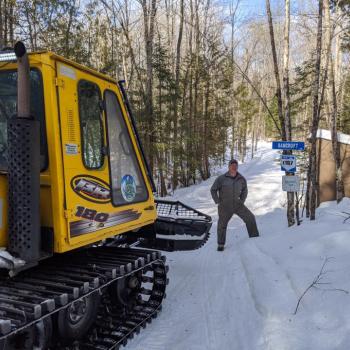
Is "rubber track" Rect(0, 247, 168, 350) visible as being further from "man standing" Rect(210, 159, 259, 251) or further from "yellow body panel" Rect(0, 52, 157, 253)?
"man standing" Rect(210, 159, 259, 251)

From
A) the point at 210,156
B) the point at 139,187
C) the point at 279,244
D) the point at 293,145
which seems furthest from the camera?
the point at 210,156

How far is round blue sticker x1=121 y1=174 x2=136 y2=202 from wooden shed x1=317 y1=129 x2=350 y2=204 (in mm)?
9761

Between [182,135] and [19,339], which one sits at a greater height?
[182,135]

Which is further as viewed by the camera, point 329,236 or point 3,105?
point 329,236

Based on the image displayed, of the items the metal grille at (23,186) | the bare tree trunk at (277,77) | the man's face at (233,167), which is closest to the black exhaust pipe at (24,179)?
the metal grille at (23,186)

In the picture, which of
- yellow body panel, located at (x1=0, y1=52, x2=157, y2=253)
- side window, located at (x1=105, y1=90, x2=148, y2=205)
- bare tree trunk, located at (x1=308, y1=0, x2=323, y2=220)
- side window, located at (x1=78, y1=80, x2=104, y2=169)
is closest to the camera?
yellow body panel, located at (x1=0, y1=52, x2=157, y2=253)

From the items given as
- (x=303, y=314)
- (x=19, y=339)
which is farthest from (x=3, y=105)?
(x=303, y=314)

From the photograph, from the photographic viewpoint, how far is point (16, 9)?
48.7ft

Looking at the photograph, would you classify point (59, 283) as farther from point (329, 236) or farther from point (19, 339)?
point (329, 236)

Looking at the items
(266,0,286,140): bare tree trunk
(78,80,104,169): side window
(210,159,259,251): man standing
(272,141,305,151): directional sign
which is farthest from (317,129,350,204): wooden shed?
(78,80,104,169): side window

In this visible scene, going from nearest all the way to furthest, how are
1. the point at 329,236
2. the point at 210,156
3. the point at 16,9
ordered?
the point at 329,236, the point at 16,9, the point at 210,156

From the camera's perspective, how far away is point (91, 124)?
13.1 feet

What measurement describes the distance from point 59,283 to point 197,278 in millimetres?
3011

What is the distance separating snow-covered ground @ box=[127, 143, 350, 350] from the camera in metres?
3.97
